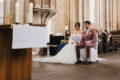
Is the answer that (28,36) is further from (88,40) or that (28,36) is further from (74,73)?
(88,40)

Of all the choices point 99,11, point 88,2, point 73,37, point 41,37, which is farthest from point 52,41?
point 99,11

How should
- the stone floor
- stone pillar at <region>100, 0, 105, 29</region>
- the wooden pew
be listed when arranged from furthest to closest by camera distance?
1. stone pillar at <region>100, 0, 105, 29</region>
2. the wooden pew
3. the stone floor

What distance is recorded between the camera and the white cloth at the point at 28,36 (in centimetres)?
277

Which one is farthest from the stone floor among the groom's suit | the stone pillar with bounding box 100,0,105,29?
the stone pillar with bounding box 100,0,105,29

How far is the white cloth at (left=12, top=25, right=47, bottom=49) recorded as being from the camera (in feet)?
9.10

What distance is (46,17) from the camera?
30.5 ft

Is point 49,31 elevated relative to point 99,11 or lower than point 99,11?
lower

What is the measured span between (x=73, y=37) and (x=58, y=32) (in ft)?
12.9

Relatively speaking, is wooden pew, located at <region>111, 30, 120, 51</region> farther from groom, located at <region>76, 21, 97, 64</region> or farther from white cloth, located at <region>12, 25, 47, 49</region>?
white cloth, located at <region>12, 25, 47, 49</region>

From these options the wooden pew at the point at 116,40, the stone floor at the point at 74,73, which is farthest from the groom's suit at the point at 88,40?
the wooden pew at the point at 116,40

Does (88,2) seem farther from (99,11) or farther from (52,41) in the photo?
(52,41)

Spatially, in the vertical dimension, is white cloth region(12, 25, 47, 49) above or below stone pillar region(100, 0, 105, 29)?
below

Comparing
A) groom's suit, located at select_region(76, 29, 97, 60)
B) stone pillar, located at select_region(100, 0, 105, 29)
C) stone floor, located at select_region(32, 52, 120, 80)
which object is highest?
stone pillar, located at select_region(100, 0, 105, 29)

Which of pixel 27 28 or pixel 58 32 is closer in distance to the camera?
pixel 27 28
